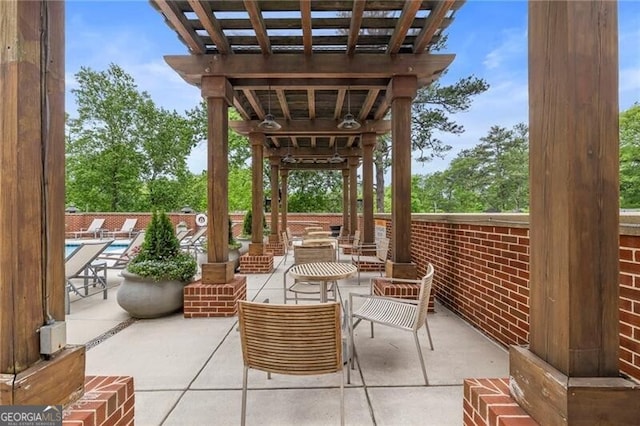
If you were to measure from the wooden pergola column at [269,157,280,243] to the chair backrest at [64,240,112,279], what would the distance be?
4584mm

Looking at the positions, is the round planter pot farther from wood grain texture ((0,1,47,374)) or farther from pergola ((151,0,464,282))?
wood grain texture ((0,1,47,374))

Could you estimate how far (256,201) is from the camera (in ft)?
22.1

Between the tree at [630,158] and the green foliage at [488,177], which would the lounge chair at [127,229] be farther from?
the tree at [630,158]

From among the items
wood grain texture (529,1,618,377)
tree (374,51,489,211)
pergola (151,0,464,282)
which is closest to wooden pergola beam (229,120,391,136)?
pergola (151,0,464,282)

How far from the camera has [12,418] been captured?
3.26 feet

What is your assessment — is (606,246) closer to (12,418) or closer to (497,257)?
(12,418)

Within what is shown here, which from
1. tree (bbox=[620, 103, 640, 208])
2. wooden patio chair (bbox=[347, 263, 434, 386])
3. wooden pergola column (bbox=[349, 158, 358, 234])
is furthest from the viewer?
tree (bbox=[620, 103, 640, 208])

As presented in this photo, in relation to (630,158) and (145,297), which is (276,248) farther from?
(630,158)

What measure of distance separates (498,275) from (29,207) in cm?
324

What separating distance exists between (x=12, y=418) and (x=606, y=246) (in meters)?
1.87

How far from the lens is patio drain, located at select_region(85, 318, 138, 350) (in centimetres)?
299

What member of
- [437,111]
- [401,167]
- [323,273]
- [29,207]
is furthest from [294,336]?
[437,111]

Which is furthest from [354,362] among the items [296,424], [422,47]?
[422,47]

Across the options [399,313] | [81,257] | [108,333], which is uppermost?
[81,257]
